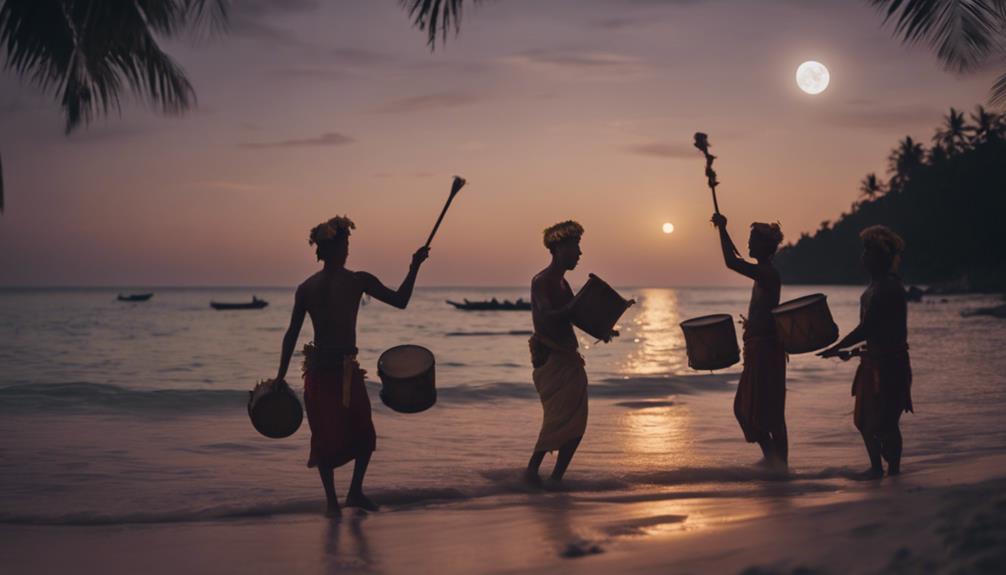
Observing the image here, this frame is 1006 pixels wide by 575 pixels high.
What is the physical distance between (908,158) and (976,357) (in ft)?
268

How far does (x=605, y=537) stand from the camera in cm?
520

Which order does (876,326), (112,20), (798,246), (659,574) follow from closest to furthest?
1. (659,574)
2. (876,326)
3. (112,20)
4. (798,246)

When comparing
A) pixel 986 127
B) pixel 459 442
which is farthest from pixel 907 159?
pixel 459 442

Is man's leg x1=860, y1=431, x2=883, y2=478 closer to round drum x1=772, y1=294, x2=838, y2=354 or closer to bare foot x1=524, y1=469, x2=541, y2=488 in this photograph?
round drum x1=772, y1=294, x2=838, y2=354

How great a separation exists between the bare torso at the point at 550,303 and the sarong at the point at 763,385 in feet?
5.19

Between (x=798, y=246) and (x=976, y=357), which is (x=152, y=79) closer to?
(x=976, y=357)

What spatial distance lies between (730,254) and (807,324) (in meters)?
0.79

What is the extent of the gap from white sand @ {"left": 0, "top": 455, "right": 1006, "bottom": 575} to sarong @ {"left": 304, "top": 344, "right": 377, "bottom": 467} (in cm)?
49

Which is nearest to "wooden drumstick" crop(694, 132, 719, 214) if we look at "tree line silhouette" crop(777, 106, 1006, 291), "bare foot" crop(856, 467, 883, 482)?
"bare foot" crop(856, 467, 883, 482)

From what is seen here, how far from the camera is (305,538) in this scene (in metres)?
5.93

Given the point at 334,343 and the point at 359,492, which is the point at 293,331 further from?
the point at 359,492

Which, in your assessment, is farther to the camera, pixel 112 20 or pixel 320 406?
pixel 112 20

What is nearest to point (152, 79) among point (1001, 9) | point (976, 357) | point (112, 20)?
point (112, 20)

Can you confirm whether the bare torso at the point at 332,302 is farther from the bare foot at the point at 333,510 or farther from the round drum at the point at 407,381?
the bare foot at the point at 333,510
